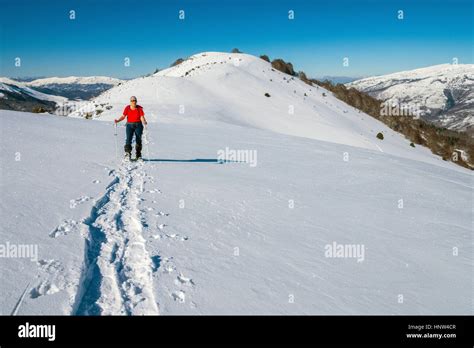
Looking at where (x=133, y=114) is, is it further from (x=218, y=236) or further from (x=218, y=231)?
(x=218, y=236)

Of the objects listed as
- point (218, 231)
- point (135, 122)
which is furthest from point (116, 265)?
point (135, 122)

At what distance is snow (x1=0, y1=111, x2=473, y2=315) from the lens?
4.79 m

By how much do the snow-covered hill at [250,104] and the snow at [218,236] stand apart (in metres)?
17.1

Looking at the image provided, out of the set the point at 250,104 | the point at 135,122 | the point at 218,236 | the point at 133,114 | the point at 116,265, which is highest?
the point at 250,104

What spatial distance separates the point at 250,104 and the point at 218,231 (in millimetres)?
37087

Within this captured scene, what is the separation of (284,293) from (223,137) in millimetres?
16957

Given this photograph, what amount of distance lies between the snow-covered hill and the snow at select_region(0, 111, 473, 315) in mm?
17085

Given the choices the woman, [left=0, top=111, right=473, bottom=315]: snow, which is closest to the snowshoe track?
[left=0, top=111, right=473, bottom=315]: snow

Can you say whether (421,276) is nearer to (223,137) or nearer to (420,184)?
(420,184)

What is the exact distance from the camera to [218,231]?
7191 mm

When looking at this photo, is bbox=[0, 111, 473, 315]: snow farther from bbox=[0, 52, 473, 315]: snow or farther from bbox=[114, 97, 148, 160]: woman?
bbox=[114, 97, 148, 160]: woman

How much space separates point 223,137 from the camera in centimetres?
2158
